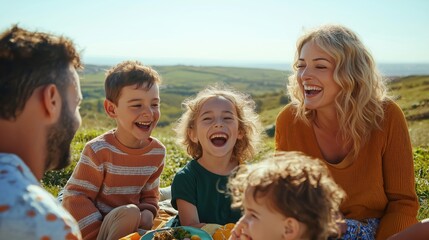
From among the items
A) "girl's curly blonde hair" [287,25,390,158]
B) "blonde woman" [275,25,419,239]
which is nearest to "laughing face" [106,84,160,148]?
"blonde woman" [275,25,419,239]

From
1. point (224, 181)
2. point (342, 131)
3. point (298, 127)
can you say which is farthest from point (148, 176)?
point (342, 131)

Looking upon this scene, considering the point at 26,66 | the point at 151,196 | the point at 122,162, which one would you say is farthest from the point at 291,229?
the point at 151,196

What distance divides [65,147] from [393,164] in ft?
10.9

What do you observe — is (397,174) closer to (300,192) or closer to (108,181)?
(300,192)

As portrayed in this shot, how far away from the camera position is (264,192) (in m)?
3.26

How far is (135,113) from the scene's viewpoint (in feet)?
18.3

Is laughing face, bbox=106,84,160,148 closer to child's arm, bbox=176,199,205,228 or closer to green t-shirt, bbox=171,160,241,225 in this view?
green t-shirt, bbox=171,160,241,225

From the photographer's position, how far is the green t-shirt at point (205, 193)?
527cm

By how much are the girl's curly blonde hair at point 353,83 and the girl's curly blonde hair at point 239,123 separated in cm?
107

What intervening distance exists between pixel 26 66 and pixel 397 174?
3737 millimetres

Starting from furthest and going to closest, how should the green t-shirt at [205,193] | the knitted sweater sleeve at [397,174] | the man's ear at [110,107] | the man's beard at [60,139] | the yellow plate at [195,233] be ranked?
1. the man's ear at [110,107]
2. the green t-shirt at [205,193]
3. the knitted sweater sleeve at [397,174]
4. the yellow plate at [195,233]
5. the man's beard at [60,139]

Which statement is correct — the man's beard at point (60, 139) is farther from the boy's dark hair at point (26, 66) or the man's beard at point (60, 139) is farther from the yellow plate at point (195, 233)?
the yellow plate at point (195, 233)

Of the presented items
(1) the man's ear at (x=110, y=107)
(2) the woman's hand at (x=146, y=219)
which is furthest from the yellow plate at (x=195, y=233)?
(1) the man's ear at (x=110, y=107)

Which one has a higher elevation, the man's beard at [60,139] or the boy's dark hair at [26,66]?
the boy's dark hair at [26,66]
